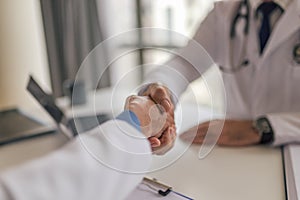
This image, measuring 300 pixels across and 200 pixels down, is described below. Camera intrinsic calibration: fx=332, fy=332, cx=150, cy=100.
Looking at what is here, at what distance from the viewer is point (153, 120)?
38 centimetres

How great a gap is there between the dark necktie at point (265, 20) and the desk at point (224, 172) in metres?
0.34

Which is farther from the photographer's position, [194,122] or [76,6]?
[76,6]

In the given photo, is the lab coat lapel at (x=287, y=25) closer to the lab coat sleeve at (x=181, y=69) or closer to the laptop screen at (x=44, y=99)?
the lab coat sleeve at (x=181, y=69)

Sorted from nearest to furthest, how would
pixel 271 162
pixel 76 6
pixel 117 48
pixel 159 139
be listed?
pixel 159 139
pixel 117 48
pixel 271 162
pixel 76 6

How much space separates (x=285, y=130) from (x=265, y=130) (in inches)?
1.8

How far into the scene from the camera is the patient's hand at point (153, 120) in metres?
0.38

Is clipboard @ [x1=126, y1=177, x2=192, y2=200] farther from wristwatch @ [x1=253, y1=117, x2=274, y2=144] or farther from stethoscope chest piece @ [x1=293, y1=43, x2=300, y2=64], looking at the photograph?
stethoscope chest piece @ [x1=293, y1=43, x2=300, y2=64]

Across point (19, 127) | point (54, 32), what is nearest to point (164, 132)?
point (19, 127)

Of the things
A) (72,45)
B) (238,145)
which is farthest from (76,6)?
(238,145)

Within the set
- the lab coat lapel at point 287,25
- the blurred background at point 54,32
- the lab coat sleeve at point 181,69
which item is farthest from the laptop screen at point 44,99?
the blurred background at point 54,32

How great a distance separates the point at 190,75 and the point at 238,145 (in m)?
0.30

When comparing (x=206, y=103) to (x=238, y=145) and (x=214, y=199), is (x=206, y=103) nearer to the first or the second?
(x=214, y=199)

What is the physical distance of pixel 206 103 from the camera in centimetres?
54

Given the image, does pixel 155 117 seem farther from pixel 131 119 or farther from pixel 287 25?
pixel 287 25
